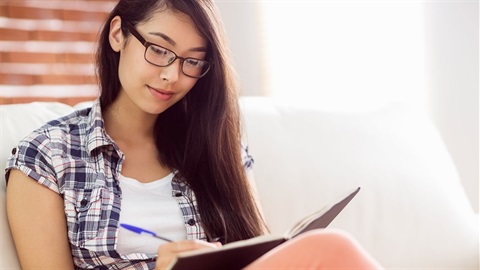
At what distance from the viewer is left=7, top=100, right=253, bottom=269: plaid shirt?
63.7 inches

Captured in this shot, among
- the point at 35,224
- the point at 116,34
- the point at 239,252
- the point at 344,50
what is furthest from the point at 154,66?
the point at 344,50

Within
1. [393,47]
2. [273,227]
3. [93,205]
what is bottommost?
[273,227]

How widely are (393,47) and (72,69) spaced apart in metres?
1.36

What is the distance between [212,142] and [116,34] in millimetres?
359

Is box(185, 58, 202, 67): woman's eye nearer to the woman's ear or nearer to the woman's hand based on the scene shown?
the woman's ear

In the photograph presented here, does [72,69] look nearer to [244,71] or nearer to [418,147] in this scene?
[244,71]

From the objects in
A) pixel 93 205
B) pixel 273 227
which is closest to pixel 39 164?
pixel 93 205

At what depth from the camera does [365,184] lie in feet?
6.98

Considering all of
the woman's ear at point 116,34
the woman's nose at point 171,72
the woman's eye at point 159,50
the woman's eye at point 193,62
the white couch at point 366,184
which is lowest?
the white couch at point 366,184

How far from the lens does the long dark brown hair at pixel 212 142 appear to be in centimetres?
182

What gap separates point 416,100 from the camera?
10.3ft

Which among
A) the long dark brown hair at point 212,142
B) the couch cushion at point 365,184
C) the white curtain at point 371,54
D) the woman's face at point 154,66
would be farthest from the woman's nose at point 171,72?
the white curtain at point 371,54

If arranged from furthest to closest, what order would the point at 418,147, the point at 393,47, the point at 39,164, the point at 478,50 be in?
the point at 393,47, the point at 478,50, the point at 418,147, the point at 39,164

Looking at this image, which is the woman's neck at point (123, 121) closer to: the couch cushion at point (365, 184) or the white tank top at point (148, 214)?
the white tank top at point (148, 214)
